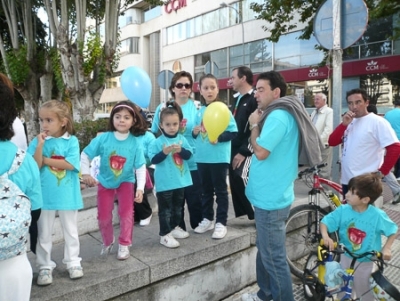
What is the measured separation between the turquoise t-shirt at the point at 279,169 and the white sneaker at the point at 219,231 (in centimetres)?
79

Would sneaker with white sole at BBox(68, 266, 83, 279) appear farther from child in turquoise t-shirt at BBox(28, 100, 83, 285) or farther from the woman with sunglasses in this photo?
the woman with sunglasses

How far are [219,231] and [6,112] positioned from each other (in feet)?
6.80

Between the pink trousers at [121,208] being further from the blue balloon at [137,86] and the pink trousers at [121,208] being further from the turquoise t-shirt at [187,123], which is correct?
the blue balloon at [137,86]

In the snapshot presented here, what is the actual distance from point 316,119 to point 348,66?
14.1 m

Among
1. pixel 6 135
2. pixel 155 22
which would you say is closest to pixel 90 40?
pixel 6 135

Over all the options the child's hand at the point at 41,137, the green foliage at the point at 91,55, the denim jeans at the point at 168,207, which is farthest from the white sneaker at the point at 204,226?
the green foliage at the point at 91,55

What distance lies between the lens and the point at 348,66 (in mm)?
18156

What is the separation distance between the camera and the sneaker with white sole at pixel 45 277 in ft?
7.69

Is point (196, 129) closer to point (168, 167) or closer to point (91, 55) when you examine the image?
point (168, 167)

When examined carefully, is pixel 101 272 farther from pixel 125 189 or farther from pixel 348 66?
pixel 348 66

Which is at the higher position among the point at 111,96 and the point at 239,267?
the point at 111,96

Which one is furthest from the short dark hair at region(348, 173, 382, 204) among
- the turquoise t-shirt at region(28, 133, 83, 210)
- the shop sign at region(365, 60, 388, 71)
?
the shop sign at region(365, 60, 388, 71)

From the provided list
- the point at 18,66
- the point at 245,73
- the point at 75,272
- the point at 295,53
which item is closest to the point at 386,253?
the point at 245,73

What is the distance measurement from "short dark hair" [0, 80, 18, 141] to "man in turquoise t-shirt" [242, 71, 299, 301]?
1.47 meters
